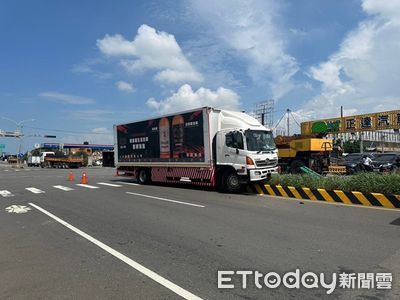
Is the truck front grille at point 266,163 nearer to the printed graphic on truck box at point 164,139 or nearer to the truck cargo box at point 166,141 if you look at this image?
the truck cargo box at point 166,141

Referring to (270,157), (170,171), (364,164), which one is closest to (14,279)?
(270,157)

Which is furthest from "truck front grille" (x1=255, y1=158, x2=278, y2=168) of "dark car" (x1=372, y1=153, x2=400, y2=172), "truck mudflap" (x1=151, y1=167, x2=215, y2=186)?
"dark car" (x1=372, y1=153, x2=400, y2=172)

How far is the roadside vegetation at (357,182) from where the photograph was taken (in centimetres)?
1140

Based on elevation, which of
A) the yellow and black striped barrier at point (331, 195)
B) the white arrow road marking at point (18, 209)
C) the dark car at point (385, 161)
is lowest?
the white arrow road marking at point (18, 209)

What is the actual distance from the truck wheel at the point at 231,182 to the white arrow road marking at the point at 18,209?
24.9ft

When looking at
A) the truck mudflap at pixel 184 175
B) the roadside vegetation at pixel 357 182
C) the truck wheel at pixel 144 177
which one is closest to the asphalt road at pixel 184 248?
the roadside vegetation at pixel 357 182

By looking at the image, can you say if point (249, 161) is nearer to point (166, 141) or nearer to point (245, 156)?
point (245, 156)

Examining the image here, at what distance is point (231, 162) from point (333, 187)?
4280mm

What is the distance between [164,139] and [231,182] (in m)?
4.92

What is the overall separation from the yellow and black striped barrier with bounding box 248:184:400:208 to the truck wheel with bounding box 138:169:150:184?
23.5 ft

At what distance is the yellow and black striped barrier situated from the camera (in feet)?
36.3

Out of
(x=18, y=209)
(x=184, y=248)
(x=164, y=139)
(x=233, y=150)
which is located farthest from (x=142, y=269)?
(x=164, y=139)

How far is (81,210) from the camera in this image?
11477mm

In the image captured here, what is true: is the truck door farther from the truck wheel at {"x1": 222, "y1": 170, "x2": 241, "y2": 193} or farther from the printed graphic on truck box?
the printed graphic on truck box
